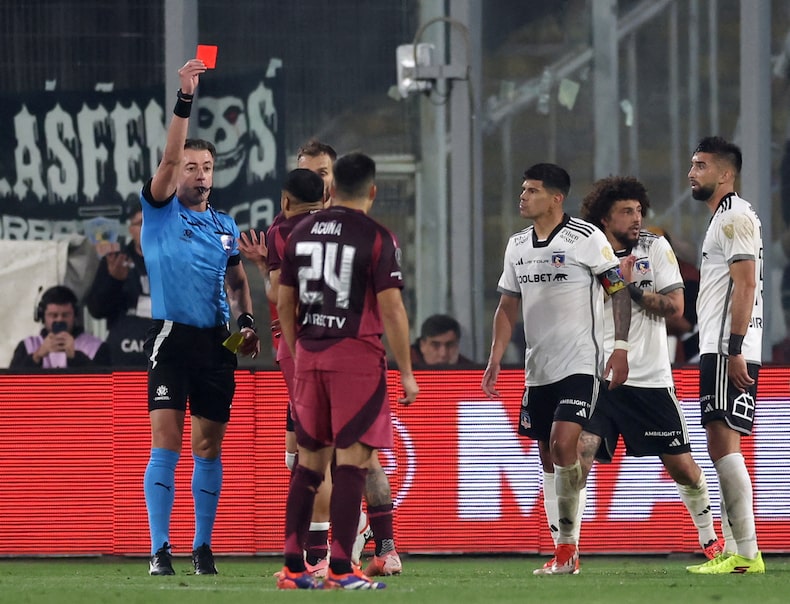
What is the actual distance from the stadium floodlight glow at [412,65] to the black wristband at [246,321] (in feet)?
16.8

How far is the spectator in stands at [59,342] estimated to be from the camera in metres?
13.5

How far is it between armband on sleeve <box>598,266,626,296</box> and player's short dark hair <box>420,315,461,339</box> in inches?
178

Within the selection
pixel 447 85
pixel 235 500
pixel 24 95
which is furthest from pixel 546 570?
pixel 24 95

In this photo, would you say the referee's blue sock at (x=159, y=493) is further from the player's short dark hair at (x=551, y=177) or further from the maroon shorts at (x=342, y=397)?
the player's short dark hair at (x=551, y=177)

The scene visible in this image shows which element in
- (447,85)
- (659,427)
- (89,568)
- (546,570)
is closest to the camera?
(546,570)

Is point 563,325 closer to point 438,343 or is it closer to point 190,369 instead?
point 190,369

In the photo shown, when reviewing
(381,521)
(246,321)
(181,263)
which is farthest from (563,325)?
(181,263)

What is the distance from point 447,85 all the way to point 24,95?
365cm

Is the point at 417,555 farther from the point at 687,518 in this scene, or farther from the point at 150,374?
the point at 150,374

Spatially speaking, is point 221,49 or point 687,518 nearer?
point 687,518

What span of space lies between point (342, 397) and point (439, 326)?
20.4ft

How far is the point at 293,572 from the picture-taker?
24.4ft

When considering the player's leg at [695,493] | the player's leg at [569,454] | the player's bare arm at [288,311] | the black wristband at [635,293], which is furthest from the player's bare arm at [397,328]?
the player's leg at [695,493]

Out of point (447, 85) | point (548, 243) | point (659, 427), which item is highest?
point (447, 85)
